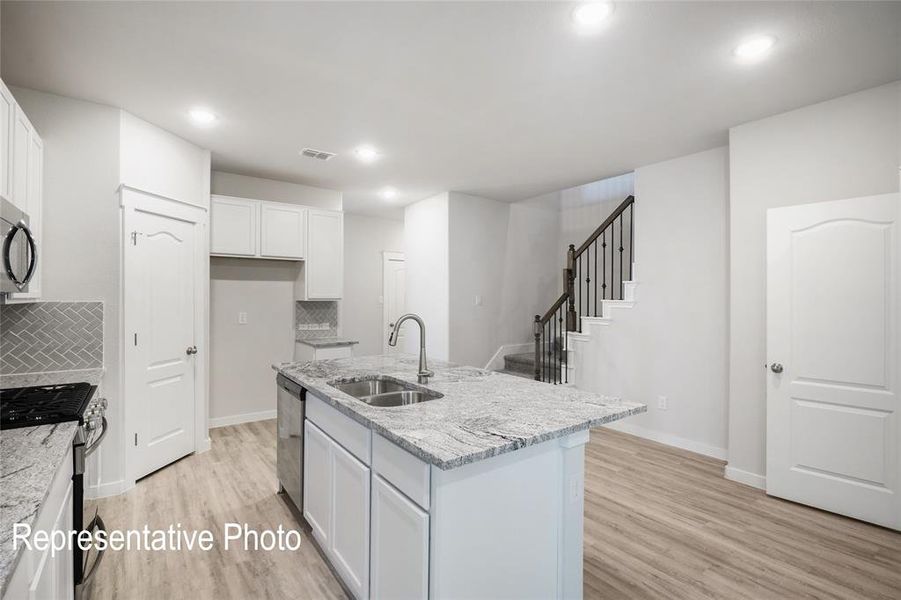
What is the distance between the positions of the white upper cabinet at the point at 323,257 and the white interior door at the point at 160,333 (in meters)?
1.33

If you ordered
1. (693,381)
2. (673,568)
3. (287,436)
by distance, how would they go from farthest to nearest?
(693,381) → (287,436) → (673,568)

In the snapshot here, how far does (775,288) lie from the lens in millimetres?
3068

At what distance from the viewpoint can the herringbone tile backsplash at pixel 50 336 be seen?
271cm

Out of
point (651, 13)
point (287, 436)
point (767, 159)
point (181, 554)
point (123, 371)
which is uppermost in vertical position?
point (651, 13)

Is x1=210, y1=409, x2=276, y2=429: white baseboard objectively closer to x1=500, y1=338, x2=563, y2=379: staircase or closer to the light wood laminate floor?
the light wood laminate floor

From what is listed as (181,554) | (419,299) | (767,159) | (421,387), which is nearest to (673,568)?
(421,387)

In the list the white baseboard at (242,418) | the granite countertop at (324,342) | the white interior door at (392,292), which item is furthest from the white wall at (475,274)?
the white baseboard at (242,418)

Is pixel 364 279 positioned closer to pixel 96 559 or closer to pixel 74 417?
pixel 96 559

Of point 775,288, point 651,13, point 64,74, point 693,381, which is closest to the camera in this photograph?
point 651,13

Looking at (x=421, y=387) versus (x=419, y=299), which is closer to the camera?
(x=421, y=387)

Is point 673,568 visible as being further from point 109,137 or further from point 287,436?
point 109,137

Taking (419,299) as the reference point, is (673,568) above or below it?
below

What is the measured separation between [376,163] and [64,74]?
2.37 metres

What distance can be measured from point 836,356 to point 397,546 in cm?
306
